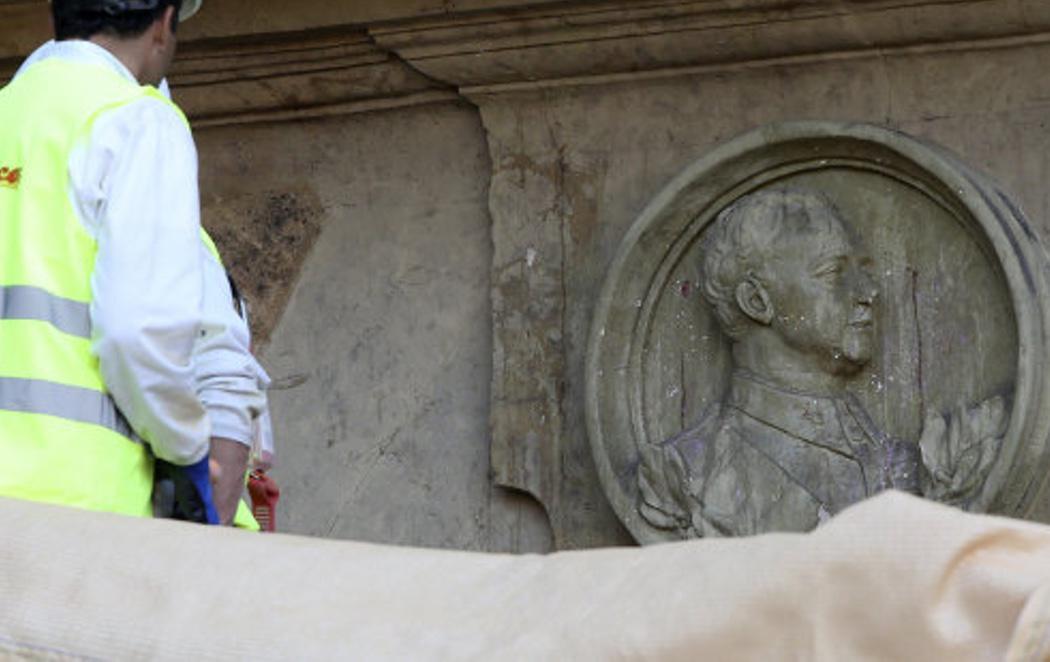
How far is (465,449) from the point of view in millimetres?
5336

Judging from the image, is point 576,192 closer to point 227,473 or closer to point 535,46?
point 535,46

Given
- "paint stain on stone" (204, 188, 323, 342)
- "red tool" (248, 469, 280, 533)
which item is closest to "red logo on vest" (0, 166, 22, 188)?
"red tool" (248, 469, 280, 533)

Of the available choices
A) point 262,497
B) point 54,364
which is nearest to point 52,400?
point 54,364

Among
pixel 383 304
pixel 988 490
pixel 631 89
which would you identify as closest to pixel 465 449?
pixel 383 304

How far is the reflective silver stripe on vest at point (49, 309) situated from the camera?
130 inches

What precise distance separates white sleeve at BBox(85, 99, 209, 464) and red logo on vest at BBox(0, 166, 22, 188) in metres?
0.08

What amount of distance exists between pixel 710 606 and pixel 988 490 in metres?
2.98

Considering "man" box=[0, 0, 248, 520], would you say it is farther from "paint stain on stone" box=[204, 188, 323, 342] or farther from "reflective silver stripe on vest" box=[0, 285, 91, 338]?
"paint stain on stone" box=[204, 188, 323, 342]

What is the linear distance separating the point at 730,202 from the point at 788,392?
374 millimetres

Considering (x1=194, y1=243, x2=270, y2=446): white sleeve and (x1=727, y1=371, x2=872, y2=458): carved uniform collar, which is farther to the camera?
(x1=727, y1=371, x2=872, y2=458): carved uniform collar

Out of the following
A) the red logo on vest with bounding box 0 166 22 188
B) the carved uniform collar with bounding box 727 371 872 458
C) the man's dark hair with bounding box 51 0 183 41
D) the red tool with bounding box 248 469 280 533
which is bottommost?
the red tool with bounding box 248 469 280 533

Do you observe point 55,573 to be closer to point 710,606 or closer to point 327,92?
point 710,606

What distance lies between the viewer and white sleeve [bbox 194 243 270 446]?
3.47 m

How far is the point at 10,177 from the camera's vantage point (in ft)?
11.1
